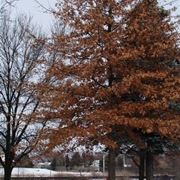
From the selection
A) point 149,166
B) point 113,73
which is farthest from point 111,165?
point 149,166

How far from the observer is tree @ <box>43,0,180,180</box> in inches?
687

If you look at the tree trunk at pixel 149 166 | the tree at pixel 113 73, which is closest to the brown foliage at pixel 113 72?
the tree at pixel 113 73

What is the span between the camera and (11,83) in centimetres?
2938

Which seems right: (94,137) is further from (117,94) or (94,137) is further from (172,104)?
(172,104)

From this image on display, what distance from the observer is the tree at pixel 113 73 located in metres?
17.4

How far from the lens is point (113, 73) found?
18.3 meters

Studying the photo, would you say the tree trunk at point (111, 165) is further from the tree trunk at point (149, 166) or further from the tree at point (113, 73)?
the tree trunk at point (149, 166)

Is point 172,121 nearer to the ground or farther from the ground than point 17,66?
nearer to the ground

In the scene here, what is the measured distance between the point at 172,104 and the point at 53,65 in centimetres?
550

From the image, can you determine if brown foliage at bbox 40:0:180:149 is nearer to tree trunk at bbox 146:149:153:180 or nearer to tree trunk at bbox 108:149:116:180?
tree trunk at bbox 108:149:116:180

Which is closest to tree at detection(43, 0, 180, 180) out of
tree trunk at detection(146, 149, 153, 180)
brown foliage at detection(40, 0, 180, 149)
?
brown foliage at detection(40, 0, 180, 149)

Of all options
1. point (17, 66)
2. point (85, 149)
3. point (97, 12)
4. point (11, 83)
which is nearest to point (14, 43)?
point (17, 66)

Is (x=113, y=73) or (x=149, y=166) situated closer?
(x=113, y=73)

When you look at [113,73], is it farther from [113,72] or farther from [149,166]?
[149,166]
